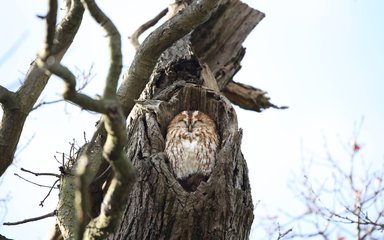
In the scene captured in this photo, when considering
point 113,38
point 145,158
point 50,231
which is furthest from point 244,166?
point 113,38

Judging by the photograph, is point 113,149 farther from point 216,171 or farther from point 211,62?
point 211,62

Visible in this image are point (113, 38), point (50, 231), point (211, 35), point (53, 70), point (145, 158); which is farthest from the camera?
point (211, 35)

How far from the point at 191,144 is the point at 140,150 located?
3.63 feet

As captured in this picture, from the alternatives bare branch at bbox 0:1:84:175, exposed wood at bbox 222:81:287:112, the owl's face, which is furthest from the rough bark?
exposed wood at bbox 222:81:287:112

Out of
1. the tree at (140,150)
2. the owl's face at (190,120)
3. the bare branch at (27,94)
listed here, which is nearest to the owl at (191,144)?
the owl's face at (190,120)

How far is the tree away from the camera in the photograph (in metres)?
2.58

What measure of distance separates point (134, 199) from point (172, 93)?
143 cm

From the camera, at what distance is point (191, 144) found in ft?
18.4

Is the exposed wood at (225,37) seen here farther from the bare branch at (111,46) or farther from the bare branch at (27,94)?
the bare branch at (111,46)

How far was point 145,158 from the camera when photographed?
4469 mm

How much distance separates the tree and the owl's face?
91 mm

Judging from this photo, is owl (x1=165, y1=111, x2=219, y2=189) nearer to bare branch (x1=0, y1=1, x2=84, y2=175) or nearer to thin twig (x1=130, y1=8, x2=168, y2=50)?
bare branch (x1=0, y1=1, x2=84, y2=175)

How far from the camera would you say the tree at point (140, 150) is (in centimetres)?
258

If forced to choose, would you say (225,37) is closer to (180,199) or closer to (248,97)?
(248,97)
